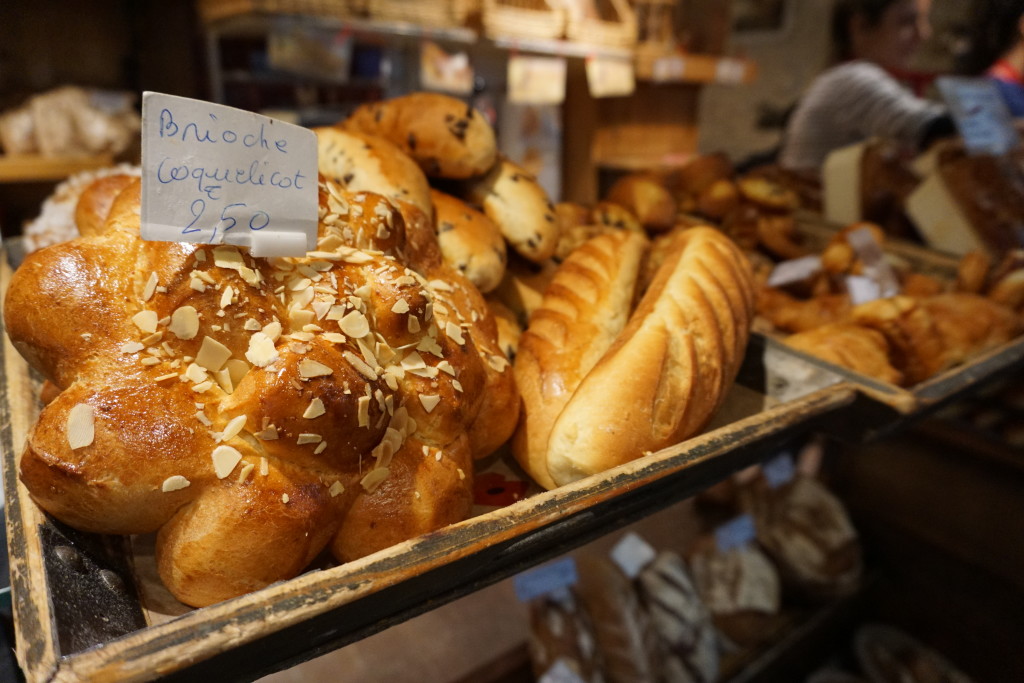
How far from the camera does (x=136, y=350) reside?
0.69 m

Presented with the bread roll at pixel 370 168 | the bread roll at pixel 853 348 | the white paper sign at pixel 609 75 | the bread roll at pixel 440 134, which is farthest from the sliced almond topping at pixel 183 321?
the white paper sign at pixel 609 75

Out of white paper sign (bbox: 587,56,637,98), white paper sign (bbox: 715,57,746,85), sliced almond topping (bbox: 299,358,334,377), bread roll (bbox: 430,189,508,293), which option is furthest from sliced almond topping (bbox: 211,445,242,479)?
white paper sign (bbox: 715,57,746,85)

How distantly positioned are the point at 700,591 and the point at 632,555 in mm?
239

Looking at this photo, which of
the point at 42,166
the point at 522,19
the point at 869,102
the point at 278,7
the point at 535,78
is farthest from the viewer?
the point at 869,102

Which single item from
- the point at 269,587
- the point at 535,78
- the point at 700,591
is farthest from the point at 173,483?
the point at 535,78

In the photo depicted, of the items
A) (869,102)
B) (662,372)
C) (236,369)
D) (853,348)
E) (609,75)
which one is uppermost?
(609,75)

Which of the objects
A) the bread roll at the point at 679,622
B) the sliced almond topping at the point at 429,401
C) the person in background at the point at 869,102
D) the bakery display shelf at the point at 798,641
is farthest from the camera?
the person in background at the point at 869,102

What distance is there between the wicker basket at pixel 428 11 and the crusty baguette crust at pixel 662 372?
1521 mm

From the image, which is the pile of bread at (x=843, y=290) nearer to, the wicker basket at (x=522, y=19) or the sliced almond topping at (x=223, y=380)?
the wicker basket at (x=522, y=19)

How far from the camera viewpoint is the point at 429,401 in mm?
805

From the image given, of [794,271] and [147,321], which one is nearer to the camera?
[147,321]

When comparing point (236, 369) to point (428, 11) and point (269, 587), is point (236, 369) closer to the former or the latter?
point (269, 587)

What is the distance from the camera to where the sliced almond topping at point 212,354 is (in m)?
0.71

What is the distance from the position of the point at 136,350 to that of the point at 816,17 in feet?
21.5
